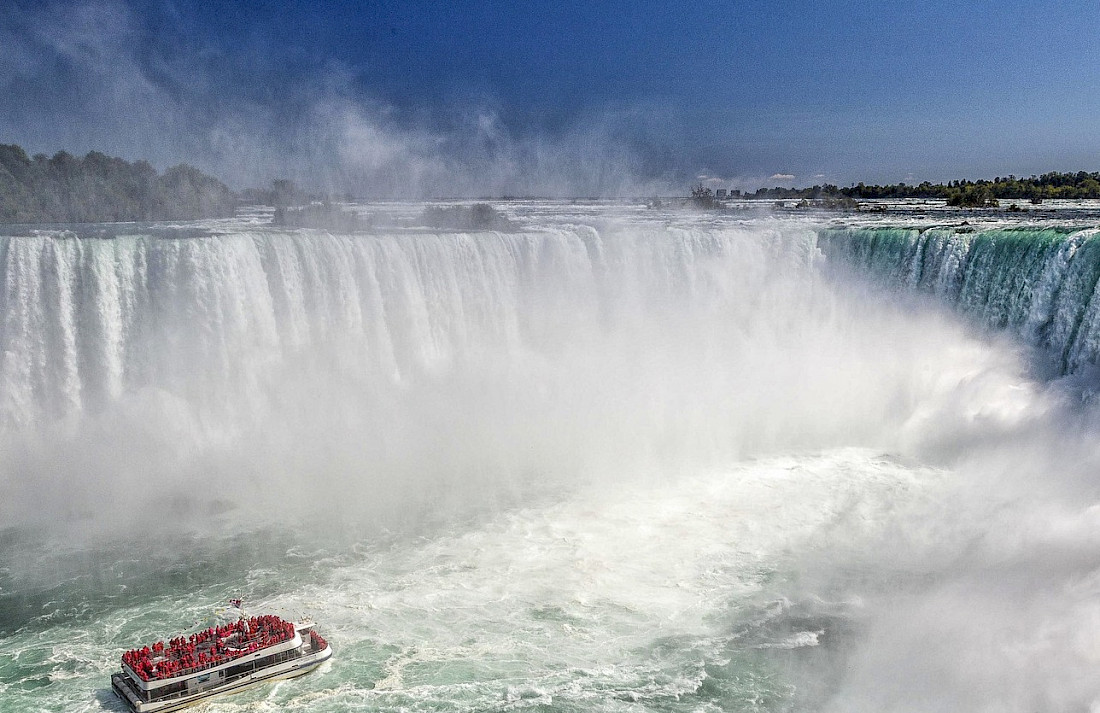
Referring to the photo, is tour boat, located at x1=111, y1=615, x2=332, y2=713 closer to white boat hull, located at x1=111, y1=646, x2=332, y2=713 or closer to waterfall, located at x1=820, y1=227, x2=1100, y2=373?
white boat hull, located at x1=111, y1=646, x2=332, y2=713

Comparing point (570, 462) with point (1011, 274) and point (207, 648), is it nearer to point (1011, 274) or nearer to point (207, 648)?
point (207, 648)

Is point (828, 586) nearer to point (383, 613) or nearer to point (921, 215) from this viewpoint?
point (383, 613)

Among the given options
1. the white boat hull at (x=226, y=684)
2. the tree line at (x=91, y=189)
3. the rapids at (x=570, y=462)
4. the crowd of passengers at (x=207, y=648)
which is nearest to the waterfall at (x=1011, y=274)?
the rapids at (x=570, y=462)

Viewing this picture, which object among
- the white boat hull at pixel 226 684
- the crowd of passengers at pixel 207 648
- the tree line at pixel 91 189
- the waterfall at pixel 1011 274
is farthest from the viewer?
the tree line at pixel 91 189

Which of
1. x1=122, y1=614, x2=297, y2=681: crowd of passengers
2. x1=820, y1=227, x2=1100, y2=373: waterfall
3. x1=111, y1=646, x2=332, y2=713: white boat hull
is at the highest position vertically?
x1=820, y1=227, x2=1100, y2=373: waterfall

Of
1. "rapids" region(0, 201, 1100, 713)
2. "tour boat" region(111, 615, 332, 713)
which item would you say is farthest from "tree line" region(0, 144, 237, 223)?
"tour boat" region(111, 615, 332, 713)

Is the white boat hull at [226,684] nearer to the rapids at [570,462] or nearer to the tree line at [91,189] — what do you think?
the rapids at [570,462]

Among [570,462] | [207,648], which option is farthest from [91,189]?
[207,648]
